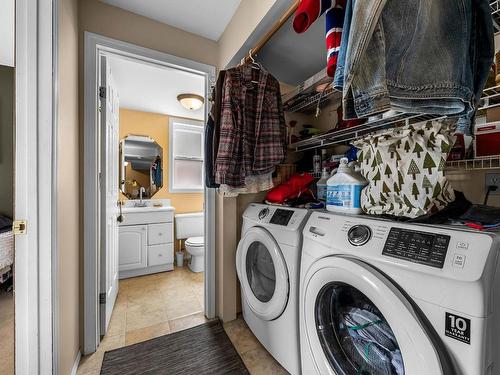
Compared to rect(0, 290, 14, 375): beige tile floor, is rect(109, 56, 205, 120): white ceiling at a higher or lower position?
higher

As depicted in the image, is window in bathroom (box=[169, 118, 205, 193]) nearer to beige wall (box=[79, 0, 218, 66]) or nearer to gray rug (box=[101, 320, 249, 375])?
beige wall (box=[79, 0, 218, 66])

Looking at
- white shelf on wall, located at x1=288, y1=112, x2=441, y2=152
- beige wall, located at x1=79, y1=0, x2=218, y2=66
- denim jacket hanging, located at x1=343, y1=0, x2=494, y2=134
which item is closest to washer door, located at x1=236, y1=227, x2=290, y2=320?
white shelf on wall, located at x1=288, y1=112, x2=441, y2=152

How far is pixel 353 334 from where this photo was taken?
2.79 ft

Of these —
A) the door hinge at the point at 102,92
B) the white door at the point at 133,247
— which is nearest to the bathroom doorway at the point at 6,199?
the door hinge at the point at 102,92

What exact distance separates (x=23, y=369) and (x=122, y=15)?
2025mm

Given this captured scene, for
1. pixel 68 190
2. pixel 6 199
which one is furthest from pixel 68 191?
pixel 6 199

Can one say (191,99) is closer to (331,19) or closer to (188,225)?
(188,225)

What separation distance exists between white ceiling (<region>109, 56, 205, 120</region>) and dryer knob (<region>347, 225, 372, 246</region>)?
1688 millimetres

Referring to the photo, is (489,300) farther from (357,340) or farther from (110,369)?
(110,369)

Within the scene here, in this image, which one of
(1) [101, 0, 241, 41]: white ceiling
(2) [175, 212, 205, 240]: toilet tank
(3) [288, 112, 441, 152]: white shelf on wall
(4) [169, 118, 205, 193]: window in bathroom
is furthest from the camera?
(4) [169, 118, 205, 193]: window in bathroom

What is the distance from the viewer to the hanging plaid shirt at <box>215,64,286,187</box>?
4.02ft

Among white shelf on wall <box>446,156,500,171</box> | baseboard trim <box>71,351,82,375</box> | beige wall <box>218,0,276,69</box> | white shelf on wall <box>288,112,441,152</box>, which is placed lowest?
baseboard trim <box>71,351,82,375</box>

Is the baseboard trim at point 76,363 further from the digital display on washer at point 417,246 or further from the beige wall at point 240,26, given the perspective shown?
the beige wall at point 240,26

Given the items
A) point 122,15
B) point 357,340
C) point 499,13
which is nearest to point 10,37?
point 122,15
